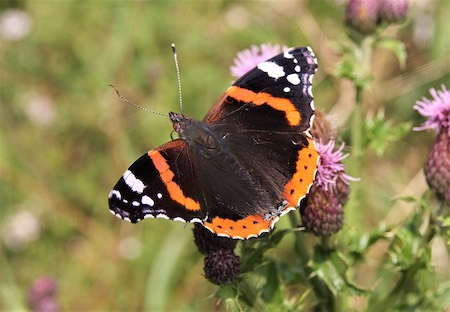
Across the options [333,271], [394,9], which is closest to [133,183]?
[333,271]

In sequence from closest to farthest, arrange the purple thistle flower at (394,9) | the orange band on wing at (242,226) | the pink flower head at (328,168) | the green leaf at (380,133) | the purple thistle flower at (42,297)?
1. the orange band on wing at (242,226)
2. the pink flower head at (328,168)
3. the green leaf at (380,133)
4. the purple thistle flower at (394,9)
5. the purple thistle flower at (42,297)

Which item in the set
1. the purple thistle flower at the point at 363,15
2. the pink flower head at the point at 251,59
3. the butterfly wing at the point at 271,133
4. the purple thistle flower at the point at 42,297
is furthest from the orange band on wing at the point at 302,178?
the purple thistle flower at the point at 42,297

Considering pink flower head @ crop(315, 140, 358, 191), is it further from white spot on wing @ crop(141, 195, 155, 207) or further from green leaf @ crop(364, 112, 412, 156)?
white spot on wing @ crop(141, 195, 155, 207)

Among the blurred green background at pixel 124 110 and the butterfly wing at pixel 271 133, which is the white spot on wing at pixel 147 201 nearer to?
the butterfly wing at pixel 271 133

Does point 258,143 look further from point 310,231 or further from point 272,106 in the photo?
point 310,231

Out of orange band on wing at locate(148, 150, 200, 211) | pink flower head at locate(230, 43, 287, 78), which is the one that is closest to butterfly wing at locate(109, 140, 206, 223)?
orange band on wing at locate(148, 150, 200, 211)
